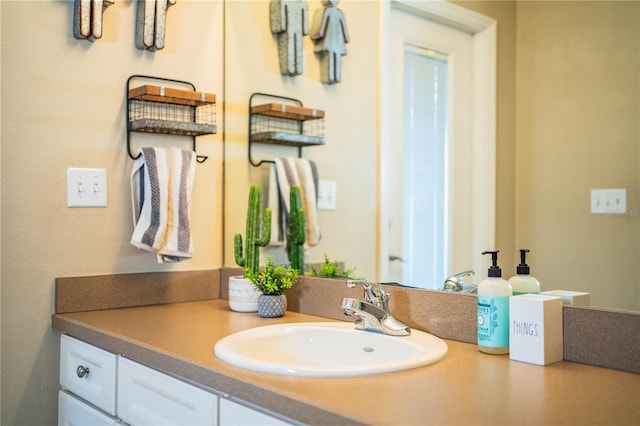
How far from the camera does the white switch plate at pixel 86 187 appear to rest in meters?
1.79

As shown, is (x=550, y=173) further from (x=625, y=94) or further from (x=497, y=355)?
(x=497, y=355)

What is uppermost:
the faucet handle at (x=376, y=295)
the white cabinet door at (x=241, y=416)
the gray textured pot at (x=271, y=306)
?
the faucet handle at (x=376, y=295)

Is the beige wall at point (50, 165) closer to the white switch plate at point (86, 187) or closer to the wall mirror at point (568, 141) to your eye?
the white switch plate at point (86, 187)

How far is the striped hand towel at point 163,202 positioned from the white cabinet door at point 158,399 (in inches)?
18.1

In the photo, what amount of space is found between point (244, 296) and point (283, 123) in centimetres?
57

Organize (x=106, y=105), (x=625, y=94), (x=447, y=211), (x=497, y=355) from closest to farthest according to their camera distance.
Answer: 1. (x=625, y=94)
2. (x=497, y=355)
3. (x=447, y=211)
4. (x=106, y=105)

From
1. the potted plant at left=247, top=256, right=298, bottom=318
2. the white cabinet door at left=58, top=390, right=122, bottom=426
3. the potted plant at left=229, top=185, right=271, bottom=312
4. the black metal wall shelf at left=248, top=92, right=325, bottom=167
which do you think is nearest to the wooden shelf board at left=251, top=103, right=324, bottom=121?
the black metal wall shelf at left=248, top=92, right=325, bottom=167

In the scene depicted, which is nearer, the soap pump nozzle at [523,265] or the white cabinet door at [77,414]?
the soap pump nozzle at [523,265]

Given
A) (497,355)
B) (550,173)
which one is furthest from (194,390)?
(550,173)

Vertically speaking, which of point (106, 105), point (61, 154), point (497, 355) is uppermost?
point (106, 105)

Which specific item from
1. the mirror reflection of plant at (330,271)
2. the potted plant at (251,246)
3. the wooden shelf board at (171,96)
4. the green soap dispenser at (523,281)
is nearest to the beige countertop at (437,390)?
the green soap dispenser at (523,281)

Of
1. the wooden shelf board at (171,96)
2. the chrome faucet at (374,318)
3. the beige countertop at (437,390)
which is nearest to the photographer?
the beige countertop at (437,390)

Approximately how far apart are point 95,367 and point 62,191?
0.51 metres

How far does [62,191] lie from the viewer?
1774mm
